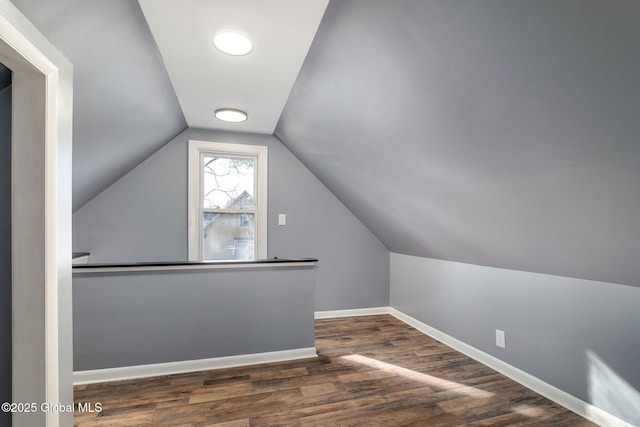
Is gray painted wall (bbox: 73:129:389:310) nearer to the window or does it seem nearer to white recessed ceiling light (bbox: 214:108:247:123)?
the window

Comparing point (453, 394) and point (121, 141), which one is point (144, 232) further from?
point (453, 394)

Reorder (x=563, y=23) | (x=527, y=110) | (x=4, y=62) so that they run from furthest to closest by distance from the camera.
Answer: (x=527, y=110) < (x=4, y=62) < (x=563, y=23)

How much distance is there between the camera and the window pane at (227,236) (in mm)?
3254

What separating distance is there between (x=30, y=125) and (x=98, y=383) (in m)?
1.84

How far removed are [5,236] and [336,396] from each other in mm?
1847

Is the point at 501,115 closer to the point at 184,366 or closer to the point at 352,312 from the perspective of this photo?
the point at 184,366

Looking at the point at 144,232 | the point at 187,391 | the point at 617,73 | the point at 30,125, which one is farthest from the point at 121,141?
the point at 617,73

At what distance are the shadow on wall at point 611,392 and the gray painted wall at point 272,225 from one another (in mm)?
2162

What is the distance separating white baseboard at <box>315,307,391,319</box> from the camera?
11.4 feet

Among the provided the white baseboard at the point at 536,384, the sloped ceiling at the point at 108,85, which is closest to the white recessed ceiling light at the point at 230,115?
the sloped ceiling at the point at 108,85

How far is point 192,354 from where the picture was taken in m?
2.20

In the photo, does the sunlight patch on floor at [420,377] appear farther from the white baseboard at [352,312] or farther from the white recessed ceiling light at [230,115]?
the white recessed ceiling light at [230,115]

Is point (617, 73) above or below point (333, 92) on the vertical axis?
below

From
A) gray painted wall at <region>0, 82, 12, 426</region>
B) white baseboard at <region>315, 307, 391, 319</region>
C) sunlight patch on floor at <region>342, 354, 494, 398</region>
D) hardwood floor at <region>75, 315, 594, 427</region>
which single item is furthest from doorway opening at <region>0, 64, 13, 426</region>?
white baseboard at <region>315, 307, 391, 319</region>
